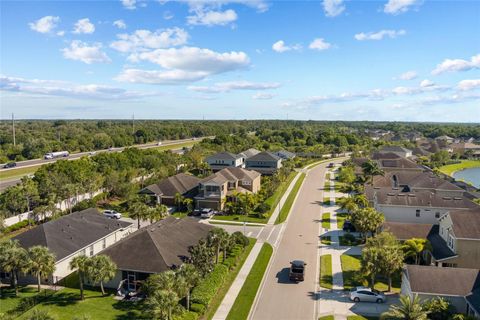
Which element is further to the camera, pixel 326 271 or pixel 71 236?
pixel 71 236

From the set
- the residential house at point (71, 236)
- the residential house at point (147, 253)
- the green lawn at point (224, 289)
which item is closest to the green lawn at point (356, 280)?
the green lawn at point (224, 289)

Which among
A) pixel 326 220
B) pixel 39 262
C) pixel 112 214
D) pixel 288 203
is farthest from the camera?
pixel 288 203

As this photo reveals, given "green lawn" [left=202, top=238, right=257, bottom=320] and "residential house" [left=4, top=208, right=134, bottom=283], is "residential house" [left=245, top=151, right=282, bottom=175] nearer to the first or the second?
"residential house" [left=4, top=208, right=134, bottom=283]

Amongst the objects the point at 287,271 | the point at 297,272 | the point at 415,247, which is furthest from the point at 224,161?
the point at 415,247

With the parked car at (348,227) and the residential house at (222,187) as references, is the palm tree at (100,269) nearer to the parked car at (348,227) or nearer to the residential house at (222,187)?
the residential house at (222,187)

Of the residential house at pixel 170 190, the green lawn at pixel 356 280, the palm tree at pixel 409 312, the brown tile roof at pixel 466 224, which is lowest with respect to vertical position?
the green lawn at pixel 356 280

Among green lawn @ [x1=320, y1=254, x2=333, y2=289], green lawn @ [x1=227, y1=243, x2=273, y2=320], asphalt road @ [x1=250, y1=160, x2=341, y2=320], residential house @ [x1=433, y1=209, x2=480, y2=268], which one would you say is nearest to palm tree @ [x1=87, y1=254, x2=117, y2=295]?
green lawn @ [x1=227, y1=243, x2=273, y2=320]

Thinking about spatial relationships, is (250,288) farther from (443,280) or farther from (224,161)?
(224,161)
